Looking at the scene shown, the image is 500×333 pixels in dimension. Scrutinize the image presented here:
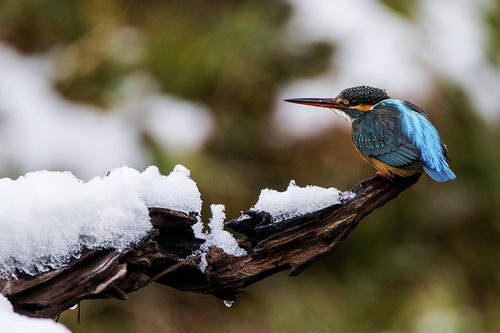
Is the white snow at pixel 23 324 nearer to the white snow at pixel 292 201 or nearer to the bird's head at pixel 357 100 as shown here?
the white snow at pixel 292 201

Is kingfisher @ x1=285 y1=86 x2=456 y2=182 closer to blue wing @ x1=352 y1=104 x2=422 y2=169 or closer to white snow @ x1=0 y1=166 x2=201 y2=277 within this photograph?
blue wing @ x1=352 y1=104 x2=422 y2=169

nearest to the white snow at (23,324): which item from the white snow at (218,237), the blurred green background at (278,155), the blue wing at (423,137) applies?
the white snow at (218,237)

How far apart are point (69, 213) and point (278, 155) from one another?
2.44 meters

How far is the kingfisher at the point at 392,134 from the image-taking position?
179 centimetres

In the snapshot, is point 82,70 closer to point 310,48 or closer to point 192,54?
point 192,54

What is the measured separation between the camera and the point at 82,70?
340 cm

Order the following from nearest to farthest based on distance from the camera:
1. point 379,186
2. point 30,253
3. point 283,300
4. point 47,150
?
1. point 30,253
2. point 379,186
3. point 47,150
4. point 283,300

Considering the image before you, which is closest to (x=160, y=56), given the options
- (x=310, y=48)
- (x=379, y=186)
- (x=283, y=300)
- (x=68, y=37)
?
(x=68, y=37)

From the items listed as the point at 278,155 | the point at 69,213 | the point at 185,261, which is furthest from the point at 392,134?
the point at 278,155

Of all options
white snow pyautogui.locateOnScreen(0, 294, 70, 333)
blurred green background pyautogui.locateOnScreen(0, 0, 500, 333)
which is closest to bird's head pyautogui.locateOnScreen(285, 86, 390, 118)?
white snow pyautogui.locateOnScreen(0, 294, 70, 333)

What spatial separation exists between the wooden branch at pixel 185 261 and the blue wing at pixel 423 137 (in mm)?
367

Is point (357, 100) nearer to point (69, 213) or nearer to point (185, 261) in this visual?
point (185, 261)

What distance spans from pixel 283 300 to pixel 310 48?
1031 mm

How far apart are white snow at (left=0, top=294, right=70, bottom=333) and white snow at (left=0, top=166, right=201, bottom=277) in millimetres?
91
